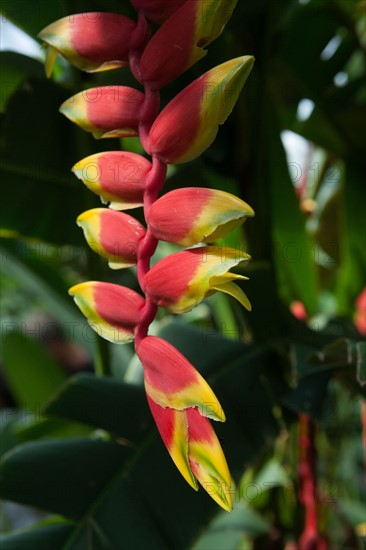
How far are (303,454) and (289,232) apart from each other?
22 cm

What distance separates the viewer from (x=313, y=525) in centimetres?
60

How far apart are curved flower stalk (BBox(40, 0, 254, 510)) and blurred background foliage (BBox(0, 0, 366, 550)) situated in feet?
0.60

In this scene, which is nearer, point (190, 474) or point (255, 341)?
point (190, 474)

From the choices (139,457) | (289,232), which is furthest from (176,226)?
(289,232)

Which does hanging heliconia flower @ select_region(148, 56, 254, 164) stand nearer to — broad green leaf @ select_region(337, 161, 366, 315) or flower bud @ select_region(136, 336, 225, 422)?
flower bud @ select_region(136, 336, 225, 422)

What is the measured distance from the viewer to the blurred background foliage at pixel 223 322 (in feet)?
1.38

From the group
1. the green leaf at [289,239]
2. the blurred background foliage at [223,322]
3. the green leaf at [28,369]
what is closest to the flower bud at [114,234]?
the blurred background foliage at [223,322]

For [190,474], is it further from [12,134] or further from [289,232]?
[289,232]

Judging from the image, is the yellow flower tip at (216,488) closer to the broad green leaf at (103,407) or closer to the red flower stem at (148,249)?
the red flower stem at (148,249)

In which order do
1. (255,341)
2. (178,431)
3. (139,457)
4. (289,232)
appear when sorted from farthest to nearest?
(289,232) → (255,341) → (139,457) → (178,431)

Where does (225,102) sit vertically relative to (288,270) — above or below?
above

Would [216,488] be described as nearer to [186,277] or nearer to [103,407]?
[186,277]

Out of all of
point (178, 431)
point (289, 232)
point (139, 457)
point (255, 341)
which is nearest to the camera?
point (178, 431)

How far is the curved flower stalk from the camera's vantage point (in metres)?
0.19
